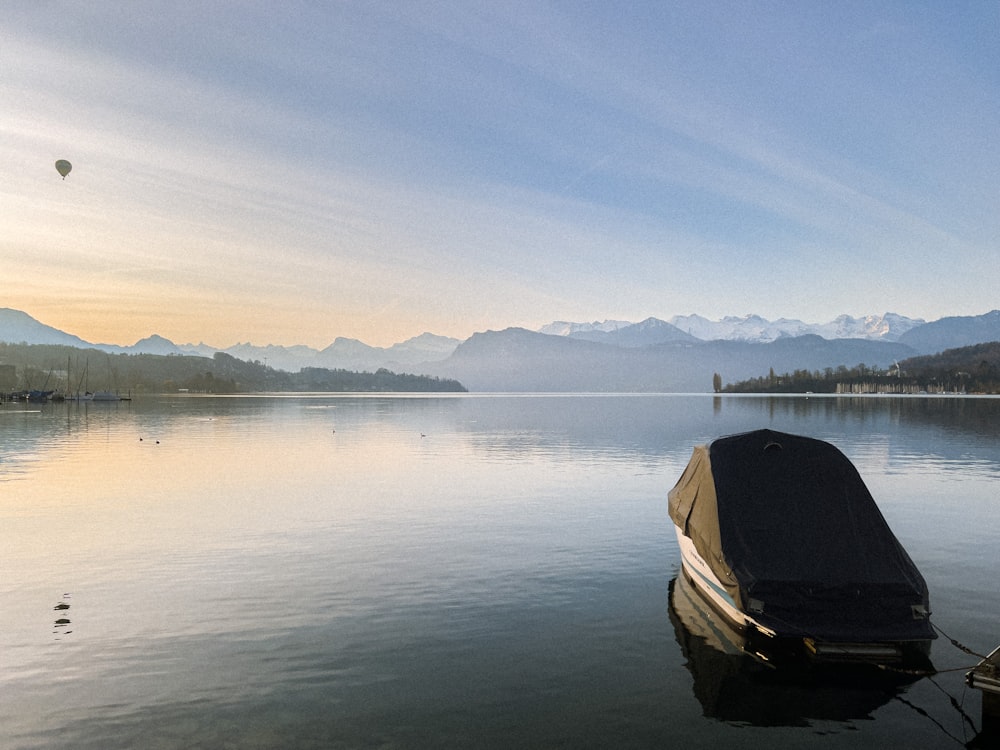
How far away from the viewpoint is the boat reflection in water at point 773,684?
18.0 m

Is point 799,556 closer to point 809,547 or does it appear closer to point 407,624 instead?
point 809,547

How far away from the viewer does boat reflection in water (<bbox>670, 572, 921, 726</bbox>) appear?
18.0 metres

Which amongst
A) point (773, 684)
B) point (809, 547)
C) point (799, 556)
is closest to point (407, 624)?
point (773, 684)

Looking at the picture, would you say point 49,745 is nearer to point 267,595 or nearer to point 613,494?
point 267,595

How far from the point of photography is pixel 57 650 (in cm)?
2206

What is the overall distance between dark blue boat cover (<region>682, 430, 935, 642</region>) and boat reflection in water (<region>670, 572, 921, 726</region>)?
1157 millimetres

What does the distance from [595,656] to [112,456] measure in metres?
77.1

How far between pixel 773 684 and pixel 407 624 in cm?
1140

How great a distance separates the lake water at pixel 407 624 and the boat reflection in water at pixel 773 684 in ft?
0.30

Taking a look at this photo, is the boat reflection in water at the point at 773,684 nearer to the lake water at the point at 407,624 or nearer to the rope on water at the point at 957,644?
the lake water at the point at 407,624

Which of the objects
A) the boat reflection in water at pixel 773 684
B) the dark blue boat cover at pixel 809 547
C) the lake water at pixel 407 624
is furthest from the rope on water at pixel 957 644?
the boat reflection in water at pixel 773 684

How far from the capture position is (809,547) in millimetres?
23172

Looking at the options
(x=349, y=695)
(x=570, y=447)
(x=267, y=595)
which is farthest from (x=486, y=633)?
(x=570, y=447)

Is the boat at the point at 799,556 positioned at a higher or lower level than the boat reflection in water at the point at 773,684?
higher
